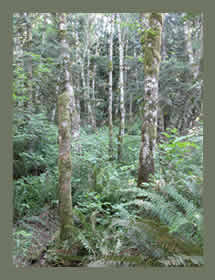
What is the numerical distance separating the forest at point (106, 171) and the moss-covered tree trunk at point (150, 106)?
17 millimetres

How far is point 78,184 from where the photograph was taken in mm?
4863

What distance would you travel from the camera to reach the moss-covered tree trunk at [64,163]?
298 cm

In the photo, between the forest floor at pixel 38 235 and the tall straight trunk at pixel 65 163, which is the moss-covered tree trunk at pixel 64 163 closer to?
the tall straight trunk at pixel 65 163

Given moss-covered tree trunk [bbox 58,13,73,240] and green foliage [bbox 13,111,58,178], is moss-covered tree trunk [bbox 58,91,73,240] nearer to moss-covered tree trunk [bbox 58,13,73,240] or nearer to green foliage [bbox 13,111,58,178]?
moss-covered tree trunk [bbox 58,13,73,240]

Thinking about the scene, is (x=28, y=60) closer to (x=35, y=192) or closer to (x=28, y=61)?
(x=28, y=61)

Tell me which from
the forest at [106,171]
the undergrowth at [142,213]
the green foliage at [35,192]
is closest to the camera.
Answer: the undergrowth at [142,213]

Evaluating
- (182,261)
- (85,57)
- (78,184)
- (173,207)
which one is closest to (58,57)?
(78,184)

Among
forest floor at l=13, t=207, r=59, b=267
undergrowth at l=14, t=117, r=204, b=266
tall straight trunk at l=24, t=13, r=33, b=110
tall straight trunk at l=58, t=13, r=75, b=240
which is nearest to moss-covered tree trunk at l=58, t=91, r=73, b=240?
tall straight trunk at l=58, t=13, r=75, b=240

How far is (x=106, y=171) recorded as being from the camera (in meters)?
5.26

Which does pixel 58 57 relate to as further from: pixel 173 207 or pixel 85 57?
pixel 85 57

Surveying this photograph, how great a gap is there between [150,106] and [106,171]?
2.03 m

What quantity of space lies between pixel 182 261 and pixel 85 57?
1067cm

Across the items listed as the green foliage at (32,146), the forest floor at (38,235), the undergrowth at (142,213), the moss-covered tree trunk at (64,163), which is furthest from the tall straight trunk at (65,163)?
the green foliage at (32,146)

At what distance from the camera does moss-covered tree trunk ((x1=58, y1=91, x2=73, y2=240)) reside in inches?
117
